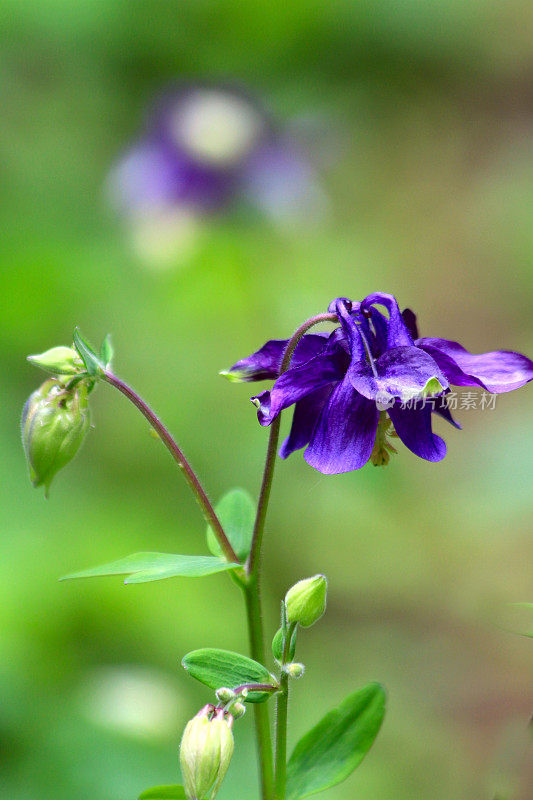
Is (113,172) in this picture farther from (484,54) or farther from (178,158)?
(484,54)

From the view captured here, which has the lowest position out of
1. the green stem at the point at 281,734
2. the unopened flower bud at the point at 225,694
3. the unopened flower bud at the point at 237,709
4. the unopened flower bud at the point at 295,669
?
the green stem at the point at 281,734

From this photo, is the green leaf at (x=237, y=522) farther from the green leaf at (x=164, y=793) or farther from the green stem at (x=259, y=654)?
the green leaf at (x=164, y=793)

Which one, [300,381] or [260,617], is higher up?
[300,381]

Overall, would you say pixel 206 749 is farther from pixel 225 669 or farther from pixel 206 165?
pixel 206 165

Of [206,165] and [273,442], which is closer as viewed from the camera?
[273,442]

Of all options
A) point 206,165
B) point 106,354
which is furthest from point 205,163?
point 106,354

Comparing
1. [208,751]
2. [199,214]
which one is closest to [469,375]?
[208,751]

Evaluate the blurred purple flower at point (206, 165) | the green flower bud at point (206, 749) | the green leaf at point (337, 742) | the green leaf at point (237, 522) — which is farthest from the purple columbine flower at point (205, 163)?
the green flower bud at point (206, 749)

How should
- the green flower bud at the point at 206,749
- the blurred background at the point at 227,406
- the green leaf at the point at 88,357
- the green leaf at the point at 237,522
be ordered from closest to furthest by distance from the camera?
the green flower bud at the point at 206,749, the green leaf at the point at 88,357, the green leaf at the point at 237,522, the blurred background at the point at 227,406
